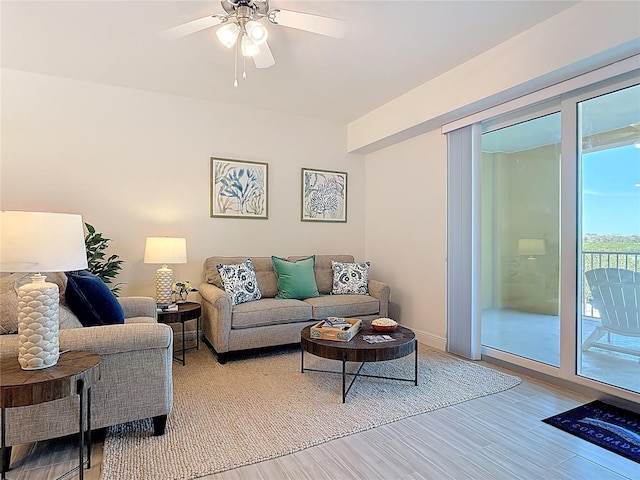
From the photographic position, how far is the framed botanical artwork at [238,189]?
4.24 metres

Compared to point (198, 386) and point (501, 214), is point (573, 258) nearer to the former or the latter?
point (501, 214)

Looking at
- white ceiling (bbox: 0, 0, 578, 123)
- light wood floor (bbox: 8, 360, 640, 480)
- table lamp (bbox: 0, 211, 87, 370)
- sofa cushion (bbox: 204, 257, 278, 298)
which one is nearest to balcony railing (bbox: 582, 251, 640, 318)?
light wood floor (bbox: 8, 360, 640, 480)

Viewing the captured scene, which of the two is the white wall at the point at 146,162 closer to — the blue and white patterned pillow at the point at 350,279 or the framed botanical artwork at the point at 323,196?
the framed botanical artwork at the point at 323,196

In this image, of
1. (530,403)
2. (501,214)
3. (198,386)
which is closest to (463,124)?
(501,214)

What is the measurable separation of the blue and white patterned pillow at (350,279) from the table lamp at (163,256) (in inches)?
65.3

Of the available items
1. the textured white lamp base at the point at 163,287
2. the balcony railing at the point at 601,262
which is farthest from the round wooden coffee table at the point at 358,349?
the textured white lamp base at the point at 163,287

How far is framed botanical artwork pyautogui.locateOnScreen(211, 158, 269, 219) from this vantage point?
4242mm

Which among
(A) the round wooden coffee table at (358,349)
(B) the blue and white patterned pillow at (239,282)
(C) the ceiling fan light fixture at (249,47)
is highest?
(C) the ceiling fan light fixture at (249,47)

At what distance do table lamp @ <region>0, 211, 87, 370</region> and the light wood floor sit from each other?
63 cm

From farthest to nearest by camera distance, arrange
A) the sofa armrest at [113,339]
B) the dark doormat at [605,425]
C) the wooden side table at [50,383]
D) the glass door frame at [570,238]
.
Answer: the glass door frame at [570,238], the dark doormat at [605,425], the sofa armrest at [113,339], the wooden side table at [50,383]

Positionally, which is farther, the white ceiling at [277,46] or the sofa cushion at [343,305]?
the sofa cushion at [343,305]

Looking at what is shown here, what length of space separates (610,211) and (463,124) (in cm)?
143

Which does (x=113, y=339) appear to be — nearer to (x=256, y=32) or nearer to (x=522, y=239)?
(x=256, y=32)

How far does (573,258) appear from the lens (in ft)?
9.10
